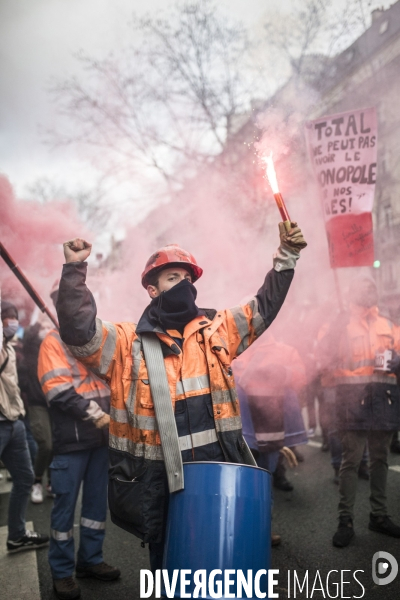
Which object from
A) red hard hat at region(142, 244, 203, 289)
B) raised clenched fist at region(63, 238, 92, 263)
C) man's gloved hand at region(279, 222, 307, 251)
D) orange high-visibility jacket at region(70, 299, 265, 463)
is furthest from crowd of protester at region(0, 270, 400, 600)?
man's gloved hand at region(279, 222, 307, 251)

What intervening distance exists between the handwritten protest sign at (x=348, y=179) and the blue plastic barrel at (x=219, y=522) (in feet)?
8.93

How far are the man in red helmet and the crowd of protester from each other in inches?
43.1

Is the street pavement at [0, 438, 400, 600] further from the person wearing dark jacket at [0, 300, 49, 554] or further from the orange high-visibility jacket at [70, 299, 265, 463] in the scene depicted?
the orange high-visibility jacket at [70, 299, 265, 463]

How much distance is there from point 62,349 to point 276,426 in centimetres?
176

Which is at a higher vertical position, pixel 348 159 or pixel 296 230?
pixel 348 159

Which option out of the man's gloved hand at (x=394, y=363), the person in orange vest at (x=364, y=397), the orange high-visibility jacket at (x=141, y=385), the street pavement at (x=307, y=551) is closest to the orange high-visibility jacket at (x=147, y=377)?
the orange high-visibility jacket at (x=141, y=385)

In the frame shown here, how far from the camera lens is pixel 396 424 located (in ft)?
12.3

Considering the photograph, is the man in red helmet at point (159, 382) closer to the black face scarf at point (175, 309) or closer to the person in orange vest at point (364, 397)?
the black face scarf at point (175, 309)

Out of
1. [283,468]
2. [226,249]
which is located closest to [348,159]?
[226,249]

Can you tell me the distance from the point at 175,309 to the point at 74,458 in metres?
1.50

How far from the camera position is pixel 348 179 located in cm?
427

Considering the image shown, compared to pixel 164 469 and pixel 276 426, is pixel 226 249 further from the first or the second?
pixel 164 469

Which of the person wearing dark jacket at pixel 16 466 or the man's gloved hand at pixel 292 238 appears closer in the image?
the man's gloved hand at pixel 292 238

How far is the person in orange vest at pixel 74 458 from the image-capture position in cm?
311
